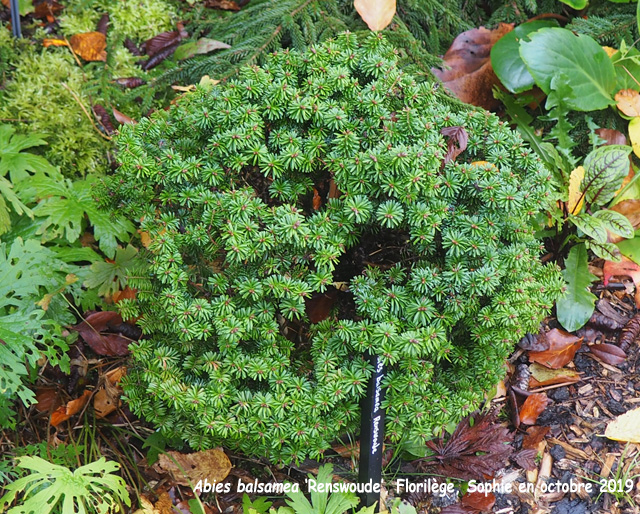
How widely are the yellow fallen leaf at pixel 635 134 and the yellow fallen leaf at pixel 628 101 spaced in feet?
0.14

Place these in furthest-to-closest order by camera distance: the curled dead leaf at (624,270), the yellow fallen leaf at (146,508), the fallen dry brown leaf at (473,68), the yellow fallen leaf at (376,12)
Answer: the fallen dry brown leaf at (473,68) → the yellow fallen leaf at (376,12) → the curled dead leaf at (624,270) → the yellow fallen leaf at (146,508)

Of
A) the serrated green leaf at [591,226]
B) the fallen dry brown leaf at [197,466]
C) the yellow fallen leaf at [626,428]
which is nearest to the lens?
the fallen dry brown leaf at [197,466]

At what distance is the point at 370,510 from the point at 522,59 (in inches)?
78.8

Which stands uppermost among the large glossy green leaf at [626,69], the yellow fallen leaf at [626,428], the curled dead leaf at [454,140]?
the curled dead leaf at [454,140]

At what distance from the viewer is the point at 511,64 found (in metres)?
2.91

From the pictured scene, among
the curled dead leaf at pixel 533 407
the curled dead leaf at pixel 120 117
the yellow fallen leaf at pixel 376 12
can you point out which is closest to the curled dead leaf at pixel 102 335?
the curled dead leaf at pixel 120 117

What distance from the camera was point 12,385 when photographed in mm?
1935

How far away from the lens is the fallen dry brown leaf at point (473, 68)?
3.05m

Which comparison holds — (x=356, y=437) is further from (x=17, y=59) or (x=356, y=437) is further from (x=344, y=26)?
(x=17, y=59)

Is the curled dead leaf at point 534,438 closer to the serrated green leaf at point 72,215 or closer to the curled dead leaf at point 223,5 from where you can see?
the serrated green leaf at point 72,215

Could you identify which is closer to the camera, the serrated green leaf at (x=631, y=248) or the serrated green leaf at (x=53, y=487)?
the serrated green leaf at (x=53, y=487)

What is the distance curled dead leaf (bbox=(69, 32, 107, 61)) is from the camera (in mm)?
3523

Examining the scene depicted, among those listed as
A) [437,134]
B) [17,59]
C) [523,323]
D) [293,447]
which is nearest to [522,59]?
[437,134]

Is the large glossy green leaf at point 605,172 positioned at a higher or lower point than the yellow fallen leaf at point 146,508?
higher
